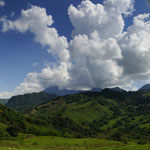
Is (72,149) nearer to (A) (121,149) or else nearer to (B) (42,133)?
(A) (121,149)

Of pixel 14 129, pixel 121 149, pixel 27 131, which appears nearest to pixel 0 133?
pixel 14 129

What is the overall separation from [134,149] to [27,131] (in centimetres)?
14720

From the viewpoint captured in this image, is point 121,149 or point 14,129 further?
point 14,129

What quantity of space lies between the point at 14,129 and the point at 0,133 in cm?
1071

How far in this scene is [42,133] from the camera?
198 metres

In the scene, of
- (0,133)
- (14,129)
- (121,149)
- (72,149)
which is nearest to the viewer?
(121,149)

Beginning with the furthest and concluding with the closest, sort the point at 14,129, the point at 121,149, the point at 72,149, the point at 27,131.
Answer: the point at 27,131 → the point at 14,129 → the point at 72,149 → the point at 121,149

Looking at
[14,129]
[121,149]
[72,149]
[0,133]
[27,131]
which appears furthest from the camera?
[27,131]

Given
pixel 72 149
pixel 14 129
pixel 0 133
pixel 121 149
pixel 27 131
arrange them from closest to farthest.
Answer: pixel 121 149
pixel 72 149
pixel 0 133
pixel 14 129
pixel 27 131

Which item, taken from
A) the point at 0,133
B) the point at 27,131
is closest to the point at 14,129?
the point at 0,133

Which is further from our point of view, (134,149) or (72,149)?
(72,149)

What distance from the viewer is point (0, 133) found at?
125 metres

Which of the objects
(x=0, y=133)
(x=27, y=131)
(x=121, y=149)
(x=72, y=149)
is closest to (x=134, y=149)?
(x=121, y=149)

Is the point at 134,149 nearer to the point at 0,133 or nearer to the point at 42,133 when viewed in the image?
the point at 0,133
